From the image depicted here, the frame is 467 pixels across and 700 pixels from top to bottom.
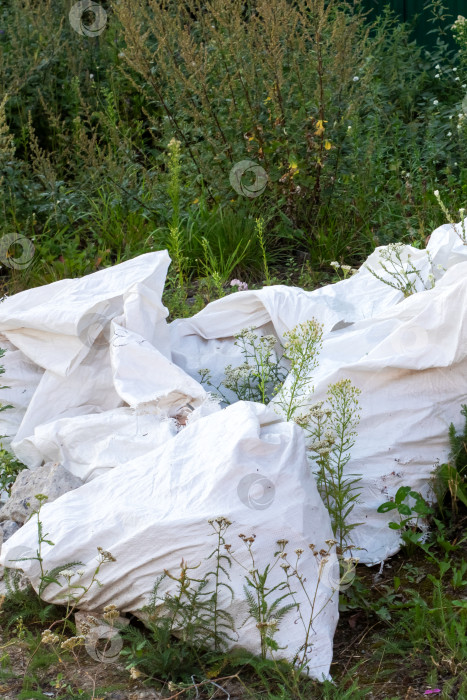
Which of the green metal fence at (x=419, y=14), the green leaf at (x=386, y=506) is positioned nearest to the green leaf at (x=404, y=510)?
the green leaf at (x=386, y=506)

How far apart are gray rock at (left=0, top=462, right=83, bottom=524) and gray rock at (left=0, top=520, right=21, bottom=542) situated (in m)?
0.02

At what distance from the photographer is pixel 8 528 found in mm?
2619

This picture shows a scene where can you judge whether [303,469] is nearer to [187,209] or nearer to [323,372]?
[323,372]

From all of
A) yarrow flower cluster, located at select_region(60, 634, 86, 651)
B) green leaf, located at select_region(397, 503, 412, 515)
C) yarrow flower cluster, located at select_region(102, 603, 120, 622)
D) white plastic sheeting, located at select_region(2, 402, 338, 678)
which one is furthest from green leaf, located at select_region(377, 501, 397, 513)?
yarrow flower cluster, located at select_region(60, 634, 86, 651)

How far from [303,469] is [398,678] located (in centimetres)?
57

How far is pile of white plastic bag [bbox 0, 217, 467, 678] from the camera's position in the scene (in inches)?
88.9

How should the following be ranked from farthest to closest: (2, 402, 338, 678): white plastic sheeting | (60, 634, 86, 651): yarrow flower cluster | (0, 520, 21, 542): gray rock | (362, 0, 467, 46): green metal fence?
(362, 0, 467, 46): green metal fence
(0, 520, 21, 542): gray rock
(2, 402, 338, 678): white plastic sheeting
(60, 634, 86, 651): yarrow flower cluster

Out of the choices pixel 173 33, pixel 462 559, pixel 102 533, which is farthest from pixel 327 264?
pixel 102 533

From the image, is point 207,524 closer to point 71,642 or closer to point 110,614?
point 110,614

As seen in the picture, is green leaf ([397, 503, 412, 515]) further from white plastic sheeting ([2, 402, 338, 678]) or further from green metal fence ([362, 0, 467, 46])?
green metal fence ([362, 0, 467, 46])

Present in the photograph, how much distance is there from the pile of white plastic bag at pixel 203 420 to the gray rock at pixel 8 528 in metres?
0.24

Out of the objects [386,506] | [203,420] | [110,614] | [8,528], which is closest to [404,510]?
[386,506]

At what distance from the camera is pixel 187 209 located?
15.9ft

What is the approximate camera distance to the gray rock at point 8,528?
259 cm
